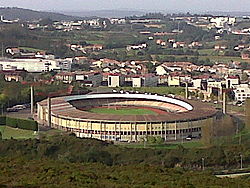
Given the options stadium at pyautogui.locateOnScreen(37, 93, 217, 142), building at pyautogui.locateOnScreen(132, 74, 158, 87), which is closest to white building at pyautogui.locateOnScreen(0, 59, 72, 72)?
building at pyautogui.locateOnScreen(132, 74, 158, 87)

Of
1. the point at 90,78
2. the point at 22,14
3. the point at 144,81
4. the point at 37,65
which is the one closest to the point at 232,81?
the point at 144,81

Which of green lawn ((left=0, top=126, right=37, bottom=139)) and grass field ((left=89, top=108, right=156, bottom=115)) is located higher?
grass field ((left=89, top=108, right=156, bottom=115))

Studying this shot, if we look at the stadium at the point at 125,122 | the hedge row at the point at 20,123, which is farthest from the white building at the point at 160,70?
the hedge row at the point at 20,123

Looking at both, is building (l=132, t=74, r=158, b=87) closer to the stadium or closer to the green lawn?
the stadium

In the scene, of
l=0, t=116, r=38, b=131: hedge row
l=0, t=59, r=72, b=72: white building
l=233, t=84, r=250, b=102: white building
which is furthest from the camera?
l=0, t=59, r=72, b=72: white building

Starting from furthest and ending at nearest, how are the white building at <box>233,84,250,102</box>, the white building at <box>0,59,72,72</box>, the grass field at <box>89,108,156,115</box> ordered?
the white building at <box>0,59,72,72</box> < the white building at <box>233,84,250,102</box> < the grass field at <box>89,108,156,115</box>

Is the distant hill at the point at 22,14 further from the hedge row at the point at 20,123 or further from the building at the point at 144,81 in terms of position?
the hedge row at the point at 20,123

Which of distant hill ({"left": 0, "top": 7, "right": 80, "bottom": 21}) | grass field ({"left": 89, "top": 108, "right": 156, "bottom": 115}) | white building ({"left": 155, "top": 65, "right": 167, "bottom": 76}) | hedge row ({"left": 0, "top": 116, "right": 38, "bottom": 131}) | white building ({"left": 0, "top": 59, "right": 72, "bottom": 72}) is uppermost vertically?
distant hill ({"left": 0, "top": 7, "right": 80, "bottom": 21})

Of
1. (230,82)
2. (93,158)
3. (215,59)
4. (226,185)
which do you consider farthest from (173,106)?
(215,59)
